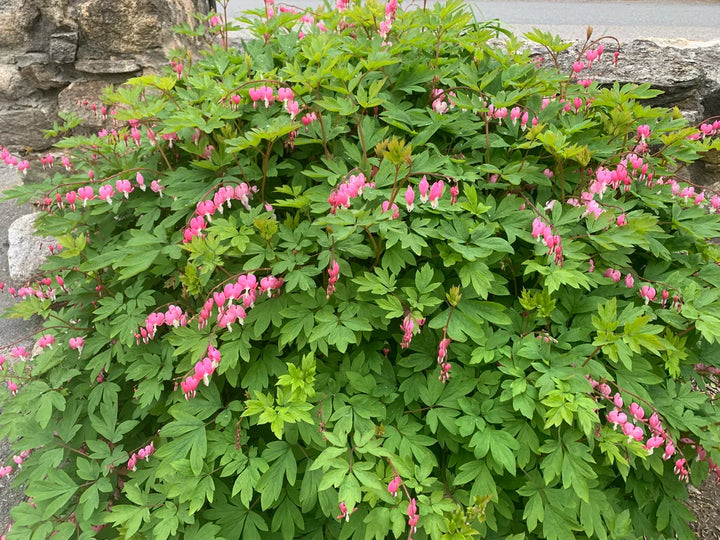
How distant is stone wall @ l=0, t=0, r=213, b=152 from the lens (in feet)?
13.7

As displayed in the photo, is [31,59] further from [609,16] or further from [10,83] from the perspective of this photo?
[609,16]

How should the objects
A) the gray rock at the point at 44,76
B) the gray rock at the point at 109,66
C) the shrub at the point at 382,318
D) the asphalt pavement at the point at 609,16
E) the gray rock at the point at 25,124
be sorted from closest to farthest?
the shrub at the point at 382,318 → the gray rock at the point at 109,66 → the gray rock at the point at 44,76 → the gray rock at the point at 25,124 → the asphalt pavement at the point at 609,16

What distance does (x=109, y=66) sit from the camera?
4.31 meters

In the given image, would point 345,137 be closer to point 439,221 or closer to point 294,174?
point 294,174

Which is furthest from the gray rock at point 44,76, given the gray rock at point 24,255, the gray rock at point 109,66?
the gray rock at point 24,255

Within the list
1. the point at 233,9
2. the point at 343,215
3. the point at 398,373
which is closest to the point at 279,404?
the point at 398,373

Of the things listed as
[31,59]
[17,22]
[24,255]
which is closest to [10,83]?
[31,59]

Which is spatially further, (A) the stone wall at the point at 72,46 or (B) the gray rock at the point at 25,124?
(B) the gray rock at the point at 25,124

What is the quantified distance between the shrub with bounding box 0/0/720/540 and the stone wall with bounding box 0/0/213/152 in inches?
83.0

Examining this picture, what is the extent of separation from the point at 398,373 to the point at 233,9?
28.2ft

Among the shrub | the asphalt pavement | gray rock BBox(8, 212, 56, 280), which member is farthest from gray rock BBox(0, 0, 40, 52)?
the asphalt pavement

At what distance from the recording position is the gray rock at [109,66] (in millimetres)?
4293

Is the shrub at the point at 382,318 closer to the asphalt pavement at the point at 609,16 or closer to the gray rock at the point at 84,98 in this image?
the gray rock at the point at 84,98

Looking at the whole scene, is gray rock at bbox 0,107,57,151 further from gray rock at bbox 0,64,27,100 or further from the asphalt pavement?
the asphalt pavement
